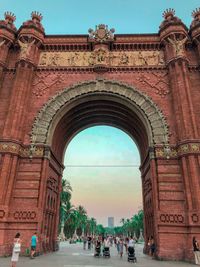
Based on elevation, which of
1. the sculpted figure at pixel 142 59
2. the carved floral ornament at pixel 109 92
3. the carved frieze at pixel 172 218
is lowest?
the carved frieze at pixel 172 218

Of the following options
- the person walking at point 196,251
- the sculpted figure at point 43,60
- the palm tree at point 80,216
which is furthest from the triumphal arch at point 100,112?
the palm tree at point 80,216

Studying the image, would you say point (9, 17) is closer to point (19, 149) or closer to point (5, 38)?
point (5, 38)

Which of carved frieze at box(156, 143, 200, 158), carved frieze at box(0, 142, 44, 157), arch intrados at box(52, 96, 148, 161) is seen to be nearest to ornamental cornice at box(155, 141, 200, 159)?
carved frieze at box(156, 143, 200, 158)

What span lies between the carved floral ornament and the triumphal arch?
0.07 m

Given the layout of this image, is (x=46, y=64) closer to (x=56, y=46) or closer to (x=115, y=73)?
(x=56, y=46)

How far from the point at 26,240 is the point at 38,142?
635cm

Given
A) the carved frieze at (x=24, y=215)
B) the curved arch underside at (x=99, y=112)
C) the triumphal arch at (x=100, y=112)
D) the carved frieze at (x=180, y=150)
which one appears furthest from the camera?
the curved arch underside at (x=99, y=112)

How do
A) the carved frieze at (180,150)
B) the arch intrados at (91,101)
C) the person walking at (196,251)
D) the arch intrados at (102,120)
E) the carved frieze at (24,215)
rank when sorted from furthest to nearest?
the arch intrados at (102,120)
the arch intrados at (91,101)
the carved frieze at (180,150)
the carved frieze at (24,215)
the person walking at (196,251)

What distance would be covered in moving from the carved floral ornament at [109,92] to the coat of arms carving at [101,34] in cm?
412

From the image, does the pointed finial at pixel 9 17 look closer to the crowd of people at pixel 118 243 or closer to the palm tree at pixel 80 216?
the crowd of people at pixel 118 243

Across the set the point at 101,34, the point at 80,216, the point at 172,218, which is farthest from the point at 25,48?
the point at 80,216

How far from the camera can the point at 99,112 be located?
20359mm

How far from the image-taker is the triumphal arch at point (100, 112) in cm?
1402

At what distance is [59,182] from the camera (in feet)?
65.7
